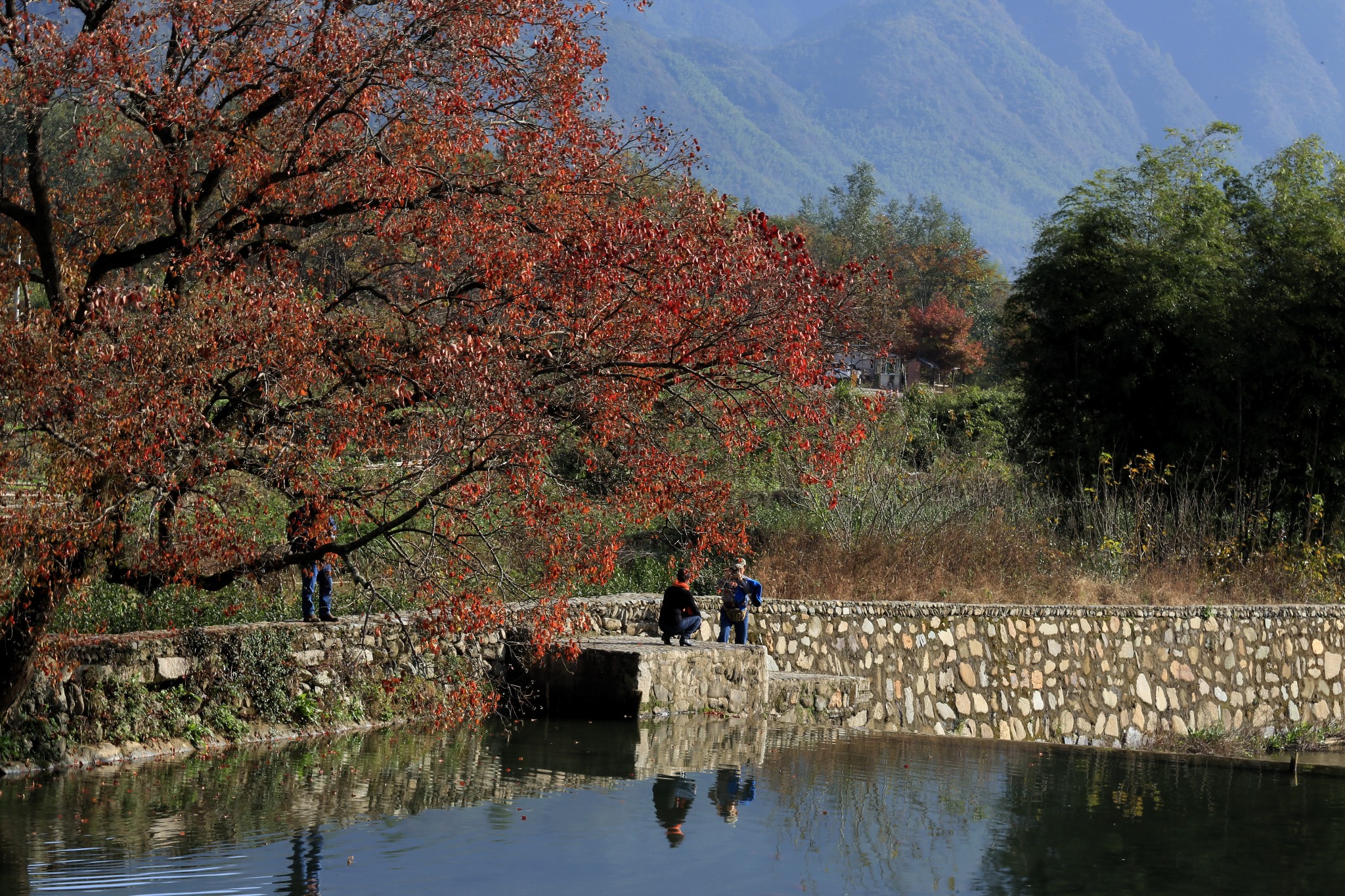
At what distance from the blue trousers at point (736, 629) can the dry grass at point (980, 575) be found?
2.23 meters

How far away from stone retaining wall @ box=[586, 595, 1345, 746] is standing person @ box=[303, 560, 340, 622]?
331 cm

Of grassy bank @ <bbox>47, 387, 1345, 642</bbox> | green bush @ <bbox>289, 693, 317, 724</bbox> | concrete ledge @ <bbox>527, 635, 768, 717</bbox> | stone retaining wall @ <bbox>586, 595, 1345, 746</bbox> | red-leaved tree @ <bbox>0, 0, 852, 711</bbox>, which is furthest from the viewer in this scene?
grassy bank @ <bbox>47, 387, 1345, 642</bbox>

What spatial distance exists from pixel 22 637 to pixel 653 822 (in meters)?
4.88

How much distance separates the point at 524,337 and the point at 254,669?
15.1ft

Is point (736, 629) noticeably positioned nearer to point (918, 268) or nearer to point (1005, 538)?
point (1005, 538)

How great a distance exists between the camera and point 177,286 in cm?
925

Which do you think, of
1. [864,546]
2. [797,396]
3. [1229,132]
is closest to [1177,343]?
[1229,132]

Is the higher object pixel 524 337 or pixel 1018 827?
pixel 524 337

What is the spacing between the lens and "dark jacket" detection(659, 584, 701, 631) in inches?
563

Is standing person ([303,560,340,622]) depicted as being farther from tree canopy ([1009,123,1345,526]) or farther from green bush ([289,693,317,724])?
tree canopy ([1009,123,1345,526])

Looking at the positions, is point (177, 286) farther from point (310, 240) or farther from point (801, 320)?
point (801, 320)

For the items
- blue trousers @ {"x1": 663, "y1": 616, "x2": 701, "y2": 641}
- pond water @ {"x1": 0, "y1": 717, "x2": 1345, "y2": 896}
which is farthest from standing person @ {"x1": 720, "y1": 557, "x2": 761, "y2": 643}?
pond water @ {"x1": 0, "y1": 717, "x2": 1345, "y2": 896}

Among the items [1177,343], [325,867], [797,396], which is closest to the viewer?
[325,867]

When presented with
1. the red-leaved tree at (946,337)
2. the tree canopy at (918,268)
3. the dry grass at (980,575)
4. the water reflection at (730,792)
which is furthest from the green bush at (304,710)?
the red-leaved tree at (946,337)
